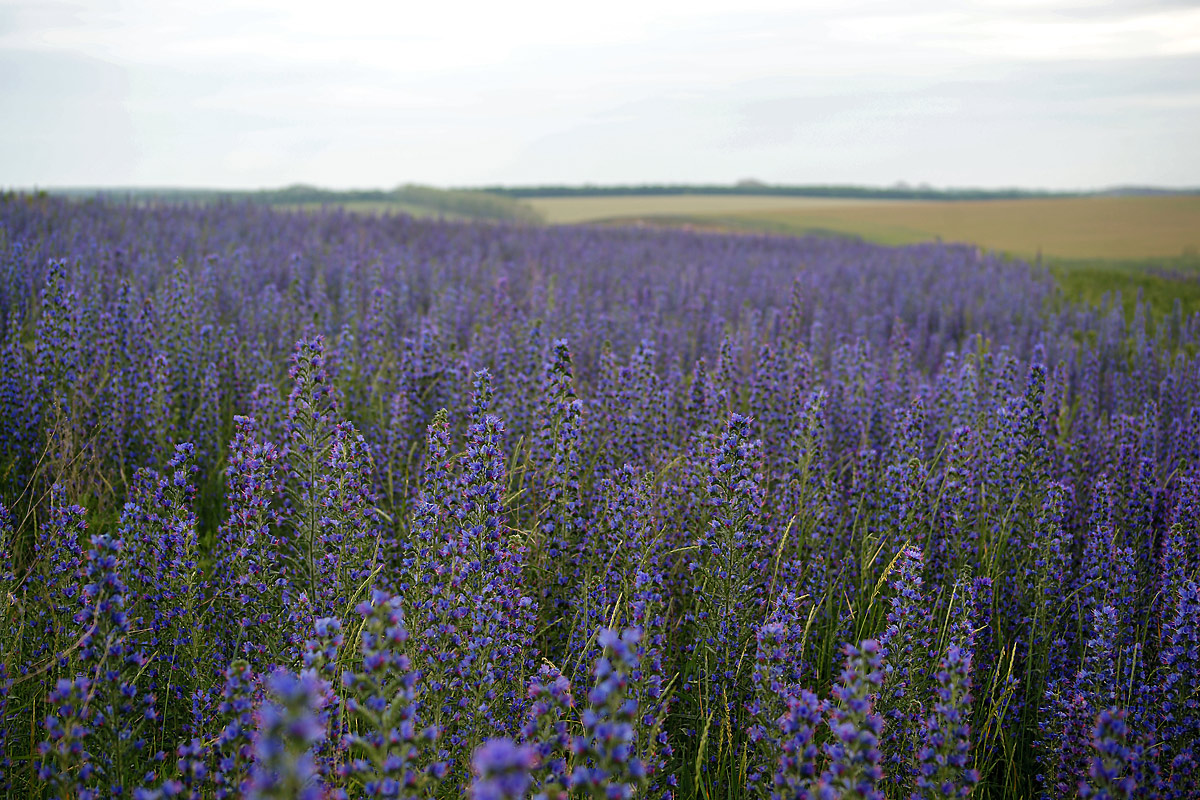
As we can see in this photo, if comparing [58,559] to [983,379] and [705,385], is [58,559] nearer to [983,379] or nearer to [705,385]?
[705,385]

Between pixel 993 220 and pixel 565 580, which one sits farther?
pixel 993 220

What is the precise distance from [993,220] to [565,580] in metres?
43.8

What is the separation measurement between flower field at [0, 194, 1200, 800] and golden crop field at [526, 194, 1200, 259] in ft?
79.0

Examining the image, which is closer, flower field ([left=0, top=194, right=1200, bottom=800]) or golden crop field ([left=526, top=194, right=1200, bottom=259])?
flower field ([left=0, top=194, right=1200, bottom=800])

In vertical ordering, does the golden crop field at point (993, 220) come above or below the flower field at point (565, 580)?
above

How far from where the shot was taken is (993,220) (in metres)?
40.9

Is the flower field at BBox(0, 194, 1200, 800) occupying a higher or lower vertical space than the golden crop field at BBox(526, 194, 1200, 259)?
lower

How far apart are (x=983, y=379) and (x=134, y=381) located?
715 centimetres

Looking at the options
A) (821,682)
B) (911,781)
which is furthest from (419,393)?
(911,781)

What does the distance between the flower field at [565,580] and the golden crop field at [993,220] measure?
79.0ft

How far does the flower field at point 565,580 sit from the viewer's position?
6.73 feet

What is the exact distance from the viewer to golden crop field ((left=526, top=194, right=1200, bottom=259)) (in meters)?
27.7

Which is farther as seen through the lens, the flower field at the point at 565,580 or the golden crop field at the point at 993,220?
the golden crop field at the point at 993,220

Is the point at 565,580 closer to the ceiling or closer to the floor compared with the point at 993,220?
closer to the floor
